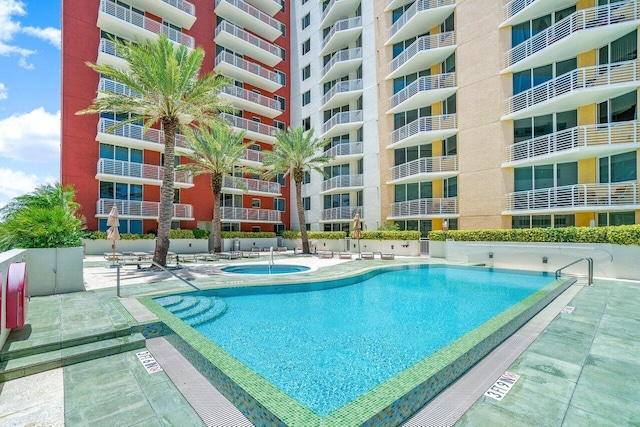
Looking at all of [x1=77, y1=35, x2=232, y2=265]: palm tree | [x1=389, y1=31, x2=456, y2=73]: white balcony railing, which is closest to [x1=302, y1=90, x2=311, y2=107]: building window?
[x1=389, y1=31, x2=456, y2=73]: white balcony railing

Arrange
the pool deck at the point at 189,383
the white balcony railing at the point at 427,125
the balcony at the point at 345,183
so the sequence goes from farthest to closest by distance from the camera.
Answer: the balcony at the point at 345,183 → the white balcony railing at the point at 427,125 → the pool deck at the point at 189,383

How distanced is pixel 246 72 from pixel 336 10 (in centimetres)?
1093

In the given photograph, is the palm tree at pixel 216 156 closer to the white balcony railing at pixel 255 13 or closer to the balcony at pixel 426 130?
the balcony at pixel 426 130

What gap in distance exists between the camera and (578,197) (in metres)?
15.5

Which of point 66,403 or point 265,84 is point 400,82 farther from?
point 66,403

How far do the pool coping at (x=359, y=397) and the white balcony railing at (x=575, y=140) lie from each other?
1513cm

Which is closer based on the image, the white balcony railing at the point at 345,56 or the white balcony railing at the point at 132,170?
the white balcony railing at the point at 132,170

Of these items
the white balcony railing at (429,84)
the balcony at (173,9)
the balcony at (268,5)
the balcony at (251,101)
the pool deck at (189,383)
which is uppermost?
the balcony at (268,5)

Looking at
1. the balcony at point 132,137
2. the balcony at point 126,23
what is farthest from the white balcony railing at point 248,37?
the balcony at point 132,137

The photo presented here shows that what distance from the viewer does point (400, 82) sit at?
25.2m

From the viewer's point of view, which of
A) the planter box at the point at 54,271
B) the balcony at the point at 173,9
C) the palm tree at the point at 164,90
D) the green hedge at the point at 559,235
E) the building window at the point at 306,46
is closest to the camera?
the planter box at the point at 54,271

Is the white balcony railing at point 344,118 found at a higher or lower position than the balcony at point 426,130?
higher

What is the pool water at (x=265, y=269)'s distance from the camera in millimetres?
15203

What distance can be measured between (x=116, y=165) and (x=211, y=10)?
18190 millimetres
